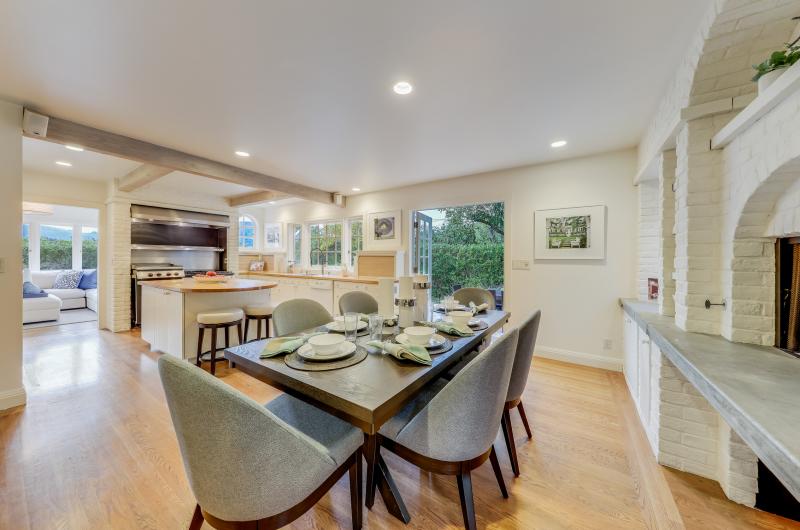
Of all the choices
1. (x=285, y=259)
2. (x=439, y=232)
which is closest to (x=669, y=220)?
(x=439, y=232)

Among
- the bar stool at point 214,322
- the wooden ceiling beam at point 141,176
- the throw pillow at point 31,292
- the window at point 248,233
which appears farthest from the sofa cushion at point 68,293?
the bar stool at point 214,322

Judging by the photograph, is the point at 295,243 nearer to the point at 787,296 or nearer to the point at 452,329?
the point at 452,329

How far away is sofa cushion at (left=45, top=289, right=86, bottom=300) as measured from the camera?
603 cm

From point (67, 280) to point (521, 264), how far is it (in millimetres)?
9033

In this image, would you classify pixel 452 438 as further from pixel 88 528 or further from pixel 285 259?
pixel 285 259

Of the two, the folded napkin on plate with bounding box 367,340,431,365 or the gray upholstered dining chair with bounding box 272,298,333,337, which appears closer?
the folded napkin on plate with bounding box 367,340,431,365

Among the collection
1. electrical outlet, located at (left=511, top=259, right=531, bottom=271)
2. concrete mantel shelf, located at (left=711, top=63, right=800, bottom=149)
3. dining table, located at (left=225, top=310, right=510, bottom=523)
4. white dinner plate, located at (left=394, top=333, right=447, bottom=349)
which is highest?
concrete mantel shelf, located at (left=711, top=63, right=800, bottom=149)

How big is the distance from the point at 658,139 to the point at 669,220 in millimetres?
596

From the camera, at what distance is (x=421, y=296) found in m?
2.07

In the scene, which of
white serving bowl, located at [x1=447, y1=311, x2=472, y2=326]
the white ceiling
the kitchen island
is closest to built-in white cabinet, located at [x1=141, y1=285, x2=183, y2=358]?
the kitchen island

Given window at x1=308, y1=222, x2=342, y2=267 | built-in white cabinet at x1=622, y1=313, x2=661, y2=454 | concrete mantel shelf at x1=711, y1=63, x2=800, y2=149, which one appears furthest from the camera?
window at x1=308, y1=222, x2=342, y2=267

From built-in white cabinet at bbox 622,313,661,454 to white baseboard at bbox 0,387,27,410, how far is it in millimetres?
4524

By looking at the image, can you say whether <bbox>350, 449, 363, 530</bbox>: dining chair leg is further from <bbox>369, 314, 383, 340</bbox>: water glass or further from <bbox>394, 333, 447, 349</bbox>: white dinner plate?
<bbox>369, 314, 383, 340</bbox>: water glass

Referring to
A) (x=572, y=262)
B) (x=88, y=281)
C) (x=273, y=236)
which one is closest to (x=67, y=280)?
(x=88, y=281)
